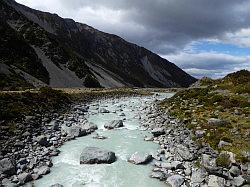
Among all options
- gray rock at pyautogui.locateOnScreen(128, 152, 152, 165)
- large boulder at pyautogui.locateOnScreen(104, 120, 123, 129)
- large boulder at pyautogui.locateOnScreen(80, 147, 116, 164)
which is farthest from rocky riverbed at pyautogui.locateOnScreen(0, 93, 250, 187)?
large boulder at pyautogui.locateOnScreen(80, 147, 116, 164)

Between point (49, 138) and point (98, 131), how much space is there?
6.85 metres

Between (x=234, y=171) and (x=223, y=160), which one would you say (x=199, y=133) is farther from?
(x=234, y=171)

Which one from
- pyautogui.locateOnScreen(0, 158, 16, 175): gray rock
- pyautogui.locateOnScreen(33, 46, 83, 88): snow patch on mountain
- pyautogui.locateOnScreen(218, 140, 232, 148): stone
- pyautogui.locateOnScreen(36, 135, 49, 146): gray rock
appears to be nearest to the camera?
pyautogui.locateOnScreen(0, 158, 16, 175): gray rock

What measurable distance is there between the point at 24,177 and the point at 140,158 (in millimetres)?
8762

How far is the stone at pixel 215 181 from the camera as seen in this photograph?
19.8 m

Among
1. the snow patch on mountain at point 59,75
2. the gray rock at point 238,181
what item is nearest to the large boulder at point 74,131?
the gray rock at point 238,181

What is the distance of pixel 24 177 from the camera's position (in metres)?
21.0

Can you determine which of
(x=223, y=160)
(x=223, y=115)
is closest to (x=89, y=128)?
(x=223, y=115)

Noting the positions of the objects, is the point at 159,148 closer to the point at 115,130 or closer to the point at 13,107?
the point at 115,130

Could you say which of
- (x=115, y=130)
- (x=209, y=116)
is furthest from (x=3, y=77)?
(x=209, y=116)

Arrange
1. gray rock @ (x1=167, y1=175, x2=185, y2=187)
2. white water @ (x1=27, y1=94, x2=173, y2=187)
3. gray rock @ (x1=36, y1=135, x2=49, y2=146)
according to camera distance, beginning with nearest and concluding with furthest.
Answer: gray rock @ (x1=167, y1=175, x2=185, y2=187) → white water @ (x1=27, y1=94, x2=173, y2=187) → gray rock @ (x1=36, y1=135, x2=49, y2=146)

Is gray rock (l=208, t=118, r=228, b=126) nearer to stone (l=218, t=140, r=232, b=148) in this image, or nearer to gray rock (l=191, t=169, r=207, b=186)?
stone (l=218, t=140, r=232, b=148)

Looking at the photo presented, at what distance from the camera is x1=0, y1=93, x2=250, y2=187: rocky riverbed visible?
20812mm

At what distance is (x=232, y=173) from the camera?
20.8 m
